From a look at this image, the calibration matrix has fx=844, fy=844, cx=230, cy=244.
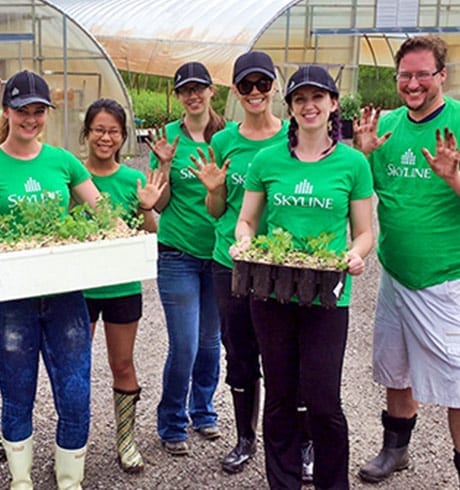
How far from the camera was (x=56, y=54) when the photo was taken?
479 inches

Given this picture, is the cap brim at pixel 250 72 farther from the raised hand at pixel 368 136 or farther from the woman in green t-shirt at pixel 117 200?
the woman in green t-shirt at pixel 117 200

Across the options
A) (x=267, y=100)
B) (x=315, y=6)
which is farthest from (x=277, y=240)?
(x=315, y=6)

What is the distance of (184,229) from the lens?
374 cm

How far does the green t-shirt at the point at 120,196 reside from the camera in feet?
11.5

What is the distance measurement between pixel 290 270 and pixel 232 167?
69 cm

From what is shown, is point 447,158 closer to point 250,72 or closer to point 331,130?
point 331,130

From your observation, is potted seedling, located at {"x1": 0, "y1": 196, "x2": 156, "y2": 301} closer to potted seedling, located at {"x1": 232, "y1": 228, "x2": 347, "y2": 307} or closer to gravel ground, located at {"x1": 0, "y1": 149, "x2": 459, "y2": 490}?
potted seedling, located at {"x1": 232, "y1": 228, "x2": 347, "y2": 307}

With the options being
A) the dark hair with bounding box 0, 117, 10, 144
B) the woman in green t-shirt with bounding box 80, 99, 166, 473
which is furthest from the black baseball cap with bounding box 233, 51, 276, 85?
the dark hair with bounding box 0, 117, 10, 144

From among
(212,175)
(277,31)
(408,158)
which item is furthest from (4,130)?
(277,31)

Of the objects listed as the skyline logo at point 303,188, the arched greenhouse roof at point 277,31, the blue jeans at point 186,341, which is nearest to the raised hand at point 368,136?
the skyline logo at point 303,188

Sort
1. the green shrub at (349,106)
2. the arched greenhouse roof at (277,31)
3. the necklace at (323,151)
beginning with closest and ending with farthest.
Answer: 1. the necklace at (323,151)
2. the arched greenhouse roof at (277,31)
3. the green shrub at (349,106)

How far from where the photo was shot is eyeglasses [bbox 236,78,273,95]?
11.0ft

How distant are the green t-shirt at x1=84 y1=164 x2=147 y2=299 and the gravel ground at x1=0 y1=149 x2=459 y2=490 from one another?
0.84 metres

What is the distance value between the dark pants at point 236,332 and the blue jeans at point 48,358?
1.95 ft
